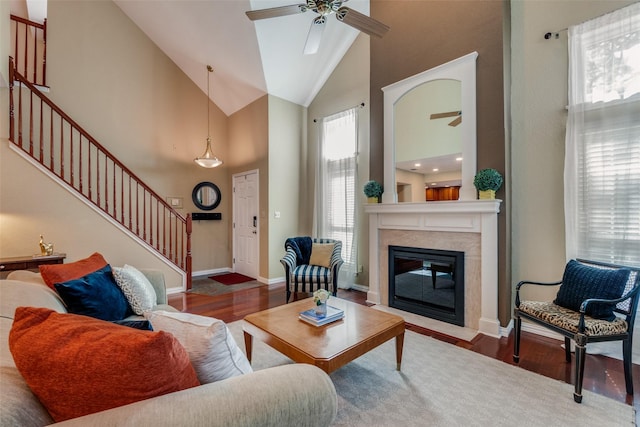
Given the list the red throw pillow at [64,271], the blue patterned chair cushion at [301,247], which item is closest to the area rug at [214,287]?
the blue patterned chair cushion at [301,247]

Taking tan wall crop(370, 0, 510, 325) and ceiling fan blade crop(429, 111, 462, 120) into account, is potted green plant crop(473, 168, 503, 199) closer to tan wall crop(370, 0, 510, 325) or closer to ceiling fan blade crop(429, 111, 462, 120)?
tan wall crop(370, 0, 510, 325)

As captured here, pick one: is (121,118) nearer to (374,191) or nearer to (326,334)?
(374,191)

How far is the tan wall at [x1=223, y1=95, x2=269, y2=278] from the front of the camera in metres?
5.09

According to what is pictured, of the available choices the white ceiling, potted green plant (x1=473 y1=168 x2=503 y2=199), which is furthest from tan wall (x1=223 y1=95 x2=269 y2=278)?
potted green plant (x1=473 y1=168 x2=503 y2=199)

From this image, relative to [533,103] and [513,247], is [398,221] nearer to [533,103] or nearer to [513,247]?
[513,247]

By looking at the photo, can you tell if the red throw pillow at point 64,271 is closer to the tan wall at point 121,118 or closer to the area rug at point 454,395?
the area rug at point 454,395

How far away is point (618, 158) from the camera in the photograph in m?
2.45

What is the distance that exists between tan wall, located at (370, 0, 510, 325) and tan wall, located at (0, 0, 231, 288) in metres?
3.72

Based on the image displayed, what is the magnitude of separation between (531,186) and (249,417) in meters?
3.39

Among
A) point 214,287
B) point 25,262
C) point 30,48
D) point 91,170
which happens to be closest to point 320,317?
point 214,287

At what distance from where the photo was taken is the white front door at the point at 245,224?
5406 millimetres

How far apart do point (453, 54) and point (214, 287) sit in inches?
192

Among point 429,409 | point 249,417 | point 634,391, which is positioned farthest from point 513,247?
point 249,417

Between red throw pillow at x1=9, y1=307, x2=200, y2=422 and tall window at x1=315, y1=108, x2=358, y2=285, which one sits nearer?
red throw pillow at x1=9, y1=307, x2=200, y2=422
